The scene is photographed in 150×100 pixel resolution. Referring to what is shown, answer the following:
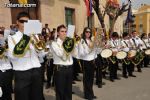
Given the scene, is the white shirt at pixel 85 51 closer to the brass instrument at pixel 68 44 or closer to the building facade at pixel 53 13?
the brass instrument at pixel 68 44

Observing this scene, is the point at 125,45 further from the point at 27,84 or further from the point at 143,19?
the point at 143,19

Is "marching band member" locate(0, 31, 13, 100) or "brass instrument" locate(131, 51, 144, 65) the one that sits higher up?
"marching band member" locate(0, 31, 13, 100)

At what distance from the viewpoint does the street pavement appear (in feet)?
27.2

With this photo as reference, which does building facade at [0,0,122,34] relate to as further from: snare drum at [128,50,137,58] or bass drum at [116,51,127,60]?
bass drum at [116,51,127,60]

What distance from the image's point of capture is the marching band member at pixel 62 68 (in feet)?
21.5

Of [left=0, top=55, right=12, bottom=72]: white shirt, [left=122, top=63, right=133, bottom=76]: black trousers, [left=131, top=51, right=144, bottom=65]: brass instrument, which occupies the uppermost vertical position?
[left=0, top=55, right=12, bottom=72]: white shirt

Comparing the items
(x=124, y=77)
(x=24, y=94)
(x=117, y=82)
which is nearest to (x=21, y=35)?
(x=24, y=94)

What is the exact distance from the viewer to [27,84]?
518 centimetres

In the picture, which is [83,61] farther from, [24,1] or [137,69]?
[24,1]

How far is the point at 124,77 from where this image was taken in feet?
37.2

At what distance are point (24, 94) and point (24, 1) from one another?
9.70 m

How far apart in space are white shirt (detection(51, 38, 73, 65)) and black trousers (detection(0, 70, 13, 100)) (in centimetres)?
97

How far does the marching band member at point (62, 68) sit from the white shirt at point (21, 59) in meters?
1.27

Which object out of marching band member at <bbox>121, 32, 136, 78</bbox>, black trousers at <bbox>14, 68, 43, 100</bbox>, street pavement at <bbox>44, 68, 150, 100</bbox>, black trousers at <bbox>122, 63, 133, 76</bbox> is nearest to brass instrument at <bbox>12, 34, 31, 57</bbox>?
black trousers at <bbox>14, 68, 43, 100</bbox>
